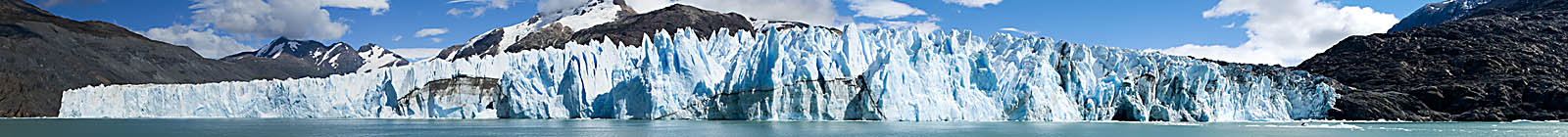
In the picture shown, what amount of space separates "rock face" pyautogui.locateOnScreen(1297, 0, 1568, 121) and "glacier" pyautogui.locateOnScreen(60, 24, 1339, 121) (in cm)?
849

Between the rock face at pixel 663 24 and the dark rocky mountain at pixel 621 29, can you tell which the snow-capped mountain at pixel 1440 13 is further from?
the rock face at pixel 663 24

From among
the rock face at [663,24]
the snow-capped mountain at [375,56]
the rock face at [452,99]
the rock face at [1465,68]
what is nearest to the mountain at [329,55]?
the snow-capped mountain at [375,56]

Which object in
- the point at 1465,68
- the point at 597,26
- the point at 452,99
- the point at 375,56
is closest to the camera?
the point at 452,99

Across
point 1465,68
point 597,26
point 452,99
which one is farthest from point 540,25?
point 1465,68

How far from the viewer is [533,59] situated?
150 feet

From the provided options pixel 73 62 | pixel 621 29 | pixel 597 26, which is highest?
pixel 597 26

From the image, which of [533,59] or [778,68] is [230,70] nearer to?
[533,59]

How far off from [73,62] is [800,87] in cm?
6274

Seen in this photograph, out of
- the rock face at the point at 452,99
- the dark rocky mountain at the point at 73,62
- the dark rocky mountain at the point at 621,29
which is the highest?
the dark rocky mountain at the point at 621,29

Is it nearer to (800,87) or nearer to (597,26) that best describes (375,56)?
(597,26)

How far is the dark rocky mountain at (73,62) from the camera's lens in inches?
2650

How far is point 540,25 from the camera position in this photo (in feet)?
450

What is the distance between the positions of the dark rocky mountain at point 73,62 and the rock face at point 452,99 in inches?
1193

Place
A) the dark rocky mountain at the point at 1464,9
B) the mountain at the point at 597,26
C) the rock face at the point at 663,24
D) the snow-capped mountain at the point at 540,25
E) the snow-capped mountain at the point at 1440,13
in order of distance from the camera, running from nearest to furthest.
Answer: the dark rocky mountain at the point at 1464,9
the snow-capped mountain at the point at 1440,13
the rock face at the point at 663,24
the mountain at the point at 597,26
the snow-capped mountain at the point at 540,25
